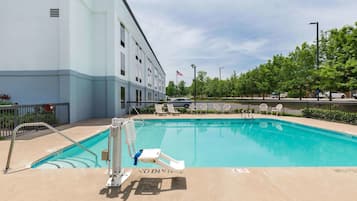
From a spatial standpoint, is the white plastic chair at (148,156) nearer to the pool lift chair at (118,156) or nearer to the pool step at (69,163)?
the pool lift chair at (118,156)

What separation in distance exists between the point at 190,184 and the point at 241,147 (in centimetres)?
439

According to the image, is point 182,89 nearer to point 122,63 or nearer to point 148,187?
point 122,63

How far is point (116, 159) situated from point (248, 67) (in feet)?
114

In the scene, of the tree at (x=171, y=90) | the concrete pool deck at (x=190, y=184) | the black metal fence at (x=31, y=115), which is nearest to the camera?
the concrete pool deck at (x=190, y=184)

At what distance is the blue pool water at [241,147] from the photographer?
538 centimetres

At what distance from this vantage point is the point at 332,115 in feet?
37.2

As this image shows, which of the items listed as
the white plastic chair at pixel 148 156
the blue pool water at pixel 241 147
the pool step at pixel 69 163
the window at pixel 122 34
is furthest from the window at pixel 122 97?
the white plastic chair at pixel 148 156

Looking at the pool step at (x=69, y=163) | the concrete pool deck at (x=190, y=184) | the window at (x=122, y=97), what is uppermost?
the window at (x=122, y=97)

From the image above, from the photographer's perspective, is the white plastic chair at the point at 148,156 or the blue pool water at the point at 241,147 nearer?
the white plastic chair at the point at 148,156

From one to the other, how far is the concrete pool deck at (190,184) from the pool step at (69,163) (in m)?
0.48

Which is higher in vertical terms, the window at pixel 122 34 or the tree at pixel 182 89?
the window at pixel 122 34

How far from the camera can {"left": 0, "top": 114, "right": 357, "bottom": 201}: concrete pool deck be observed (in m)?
2.86

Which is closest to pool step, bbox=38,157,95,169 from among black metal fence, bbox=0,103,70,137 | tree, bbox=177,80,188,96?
black metal fence, bbox=0,103,70,137

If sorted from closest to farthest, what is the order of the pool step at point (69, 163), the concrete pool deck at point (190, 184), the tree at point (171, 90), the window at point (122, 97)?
the concrete pool deck at point (190, 184) → the pool step at point (69, 163) → the window at point (122, 97) → the tree at point (171, 90)
